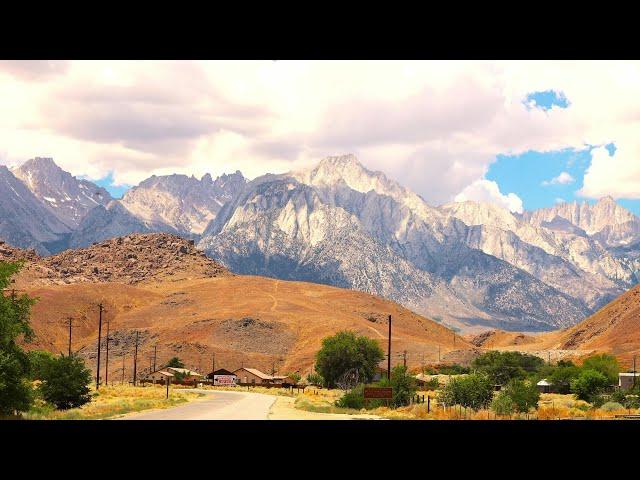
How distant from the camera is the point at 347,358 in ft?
377

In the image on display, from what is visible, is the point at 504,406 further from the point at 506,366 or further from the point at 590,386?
the point at 506,366

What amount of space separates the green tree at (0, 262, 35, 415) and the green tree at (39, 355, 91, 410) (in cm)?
1813

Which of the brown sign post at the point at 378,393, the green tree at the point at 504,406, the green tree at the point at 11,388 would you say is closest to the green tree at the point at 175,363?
the brown sign post at the point at 378,393

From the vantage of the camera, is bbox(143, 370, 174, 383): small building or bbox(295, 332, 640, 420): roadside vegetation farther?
bbox(143, 370, 174, 383): small building

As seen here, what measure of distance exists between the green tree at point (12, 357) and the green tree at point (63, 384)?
18125mm

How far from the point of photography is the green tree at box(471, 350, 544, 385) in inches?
4702

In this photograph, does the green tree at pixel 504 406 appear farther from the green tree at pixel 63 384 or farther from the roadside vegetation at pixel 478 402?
the green tree at pixel 63 384

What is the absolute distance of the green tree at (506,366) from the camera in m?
119

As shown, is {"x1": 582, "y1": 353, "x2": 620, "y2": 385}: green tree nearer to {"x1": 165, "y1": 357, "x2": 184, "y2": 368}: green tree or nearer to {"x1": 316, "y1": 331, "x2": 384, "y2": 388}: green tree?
{"x1": 316, "y1": 331, "x2": 384, "y2": 388}: green tree

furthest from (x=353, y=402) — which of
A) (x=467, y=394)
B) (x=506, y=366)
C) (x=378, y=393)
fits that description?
(x=506, y=366)

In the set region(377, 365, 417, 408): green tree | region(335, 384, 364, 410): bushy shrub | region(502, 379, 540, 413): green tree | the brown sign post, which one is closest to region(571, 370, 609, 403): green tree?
region(502, 379, 540, 413): green tree

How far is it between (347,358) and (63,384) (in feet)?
204
